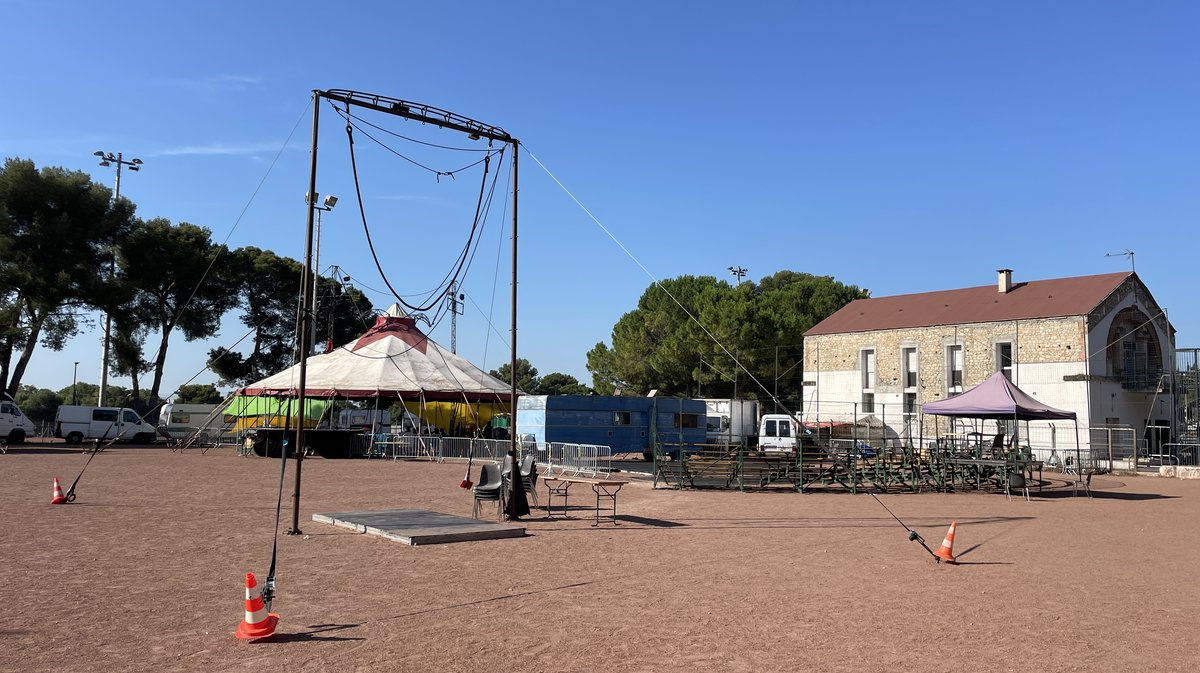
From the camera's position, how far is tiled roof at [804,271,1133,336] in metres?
36.2

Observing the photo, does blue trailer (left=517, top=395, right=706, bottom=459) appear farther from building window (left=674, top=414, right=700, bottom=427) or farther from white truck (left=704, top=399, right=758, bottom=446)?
white truck (left=704, top=399, right=758, bottom=446)

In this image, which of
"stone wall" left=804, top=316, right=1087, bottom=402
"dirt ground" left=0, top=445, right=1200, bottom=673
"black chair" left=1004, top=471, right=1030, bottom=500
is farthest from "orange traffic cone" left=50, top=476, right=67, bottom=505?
"stone wall" left=804, top=316, right=1087, bottom=402

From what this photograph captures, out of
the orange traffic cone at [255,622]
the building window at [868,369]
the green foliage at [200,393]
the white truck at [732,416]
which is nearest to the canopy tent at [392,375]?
the white truck at [732,416]

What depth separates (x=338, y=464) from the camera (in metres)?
27.4

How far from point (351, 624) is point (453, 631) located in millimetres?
819

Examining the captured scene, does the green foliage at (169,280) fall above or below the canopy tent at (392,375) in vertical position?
above

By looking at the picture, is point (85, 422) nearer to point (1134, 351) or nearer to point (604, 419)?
point (604, 419)

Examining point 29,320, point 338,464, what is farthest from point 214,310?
point 338,464

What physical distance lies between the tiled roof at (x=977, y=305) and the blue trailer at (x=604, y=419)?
14.8 m

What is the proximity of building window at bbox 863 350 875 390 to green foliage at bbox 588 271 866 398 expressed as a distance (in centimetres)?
560

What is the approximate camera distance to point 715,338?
4812 cm

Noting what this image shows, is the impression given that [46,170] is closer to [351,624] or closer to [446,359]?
[446,359]

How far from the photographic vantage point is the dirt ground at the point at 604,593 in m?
5.88

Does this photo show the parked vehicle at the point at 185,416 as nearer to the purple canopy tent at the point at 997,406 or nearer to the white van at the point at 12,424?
the white van at the point at 12,424
